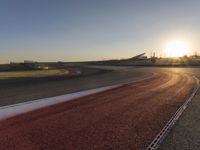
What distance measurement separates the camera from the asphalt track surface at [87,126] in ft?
26.2

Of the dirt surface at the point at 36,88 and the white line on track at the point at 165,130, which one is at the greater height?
the white line on track at the point at 165,130

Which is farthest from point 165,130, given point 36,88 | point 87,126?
point 36,88

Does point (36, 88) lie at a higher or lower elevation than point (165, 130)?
lower

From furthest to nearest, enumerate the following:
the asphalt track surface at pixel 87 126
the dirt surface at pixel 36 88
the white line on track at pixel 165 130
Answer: the dirt surface at pixel 36 88, the asphalt track surface at pixel 87 126, the white line on track at pixel 165 130

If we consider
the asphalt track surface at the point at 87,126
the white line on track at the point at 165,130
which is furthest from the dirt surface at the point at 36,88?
the white line on track at the point at 165,130

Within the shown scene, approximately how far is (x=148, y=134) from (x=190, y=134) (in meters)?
1.30

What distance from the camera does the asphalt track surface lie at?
26.2 ft

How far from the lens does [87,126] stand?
10.0 meters

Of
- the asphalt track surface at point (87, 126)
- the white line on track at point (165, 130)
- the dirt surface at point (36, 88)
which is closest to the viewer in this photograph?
the white line on track at point (165, 130)

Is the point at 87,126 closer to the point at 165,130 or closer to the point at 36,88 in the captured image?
the point at 165,130

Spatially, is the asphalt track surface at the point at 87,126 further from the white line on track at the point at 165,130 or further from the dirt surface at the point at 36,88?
the dirt surface at the point at 36,88

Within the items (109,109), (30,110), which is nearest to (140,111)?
(109,109)

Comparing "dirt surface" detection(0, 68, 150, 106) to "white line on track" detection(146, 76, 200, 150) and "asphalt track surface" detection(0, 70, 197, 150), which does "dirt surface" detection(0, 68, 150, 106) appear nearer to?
"asphalt track surface" detection(0, 70, 197, 150)

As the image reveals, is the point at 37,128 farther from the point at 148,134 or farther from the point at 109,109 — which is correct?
the point at 109,109
